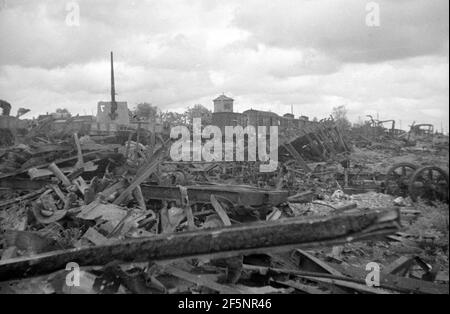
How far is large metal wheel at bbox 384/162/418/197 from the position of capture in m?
7.79

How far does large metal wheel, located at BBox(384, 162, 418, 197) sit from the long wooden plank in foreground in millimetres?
5518

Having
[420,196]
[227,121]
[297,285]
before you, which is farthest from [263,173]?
[227,121]

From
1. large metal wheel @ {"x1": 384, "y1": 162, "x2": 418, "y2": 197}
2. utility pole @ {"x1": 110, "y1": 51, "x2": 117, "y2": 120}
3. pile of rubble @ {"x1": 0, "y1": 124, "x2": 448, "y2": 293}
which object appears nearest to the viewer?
pile of rubble @ {"x1": 0, "y1": 124, "x2": 448, "y2": 293}

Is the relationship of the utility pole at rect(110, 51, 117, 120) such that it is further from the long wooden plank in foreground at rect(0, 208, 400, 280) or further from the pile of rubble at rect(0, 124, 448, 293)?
the long wooden plank in foreground at rect(0, 208, 400, 280)

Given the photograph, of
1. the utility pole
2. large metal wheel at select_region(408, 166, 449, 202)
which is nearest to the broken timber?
large metal wheel at select_region(408, 166, 449, 202)

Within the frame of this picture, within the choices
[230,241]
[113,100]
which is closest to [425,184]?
[230,241]

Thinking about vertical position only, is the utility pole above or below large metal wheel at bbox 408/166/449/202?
above

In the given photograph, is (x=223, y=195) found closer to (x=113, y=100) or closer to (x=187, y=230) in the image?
(x=187, y=230)

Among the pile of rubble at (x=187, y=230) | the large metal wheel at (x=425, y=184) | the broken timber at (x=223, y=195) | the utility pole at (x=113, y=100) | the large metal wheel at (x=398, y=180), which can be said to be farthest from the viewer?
the utility pole at (x=113, y=100)

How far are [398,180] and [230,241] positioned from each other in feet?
20.3

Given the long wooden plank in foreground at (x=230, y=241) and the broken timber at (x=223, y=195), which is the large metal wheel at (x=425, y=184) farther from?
the long wooden plank in foreground at (x=230, y=241)

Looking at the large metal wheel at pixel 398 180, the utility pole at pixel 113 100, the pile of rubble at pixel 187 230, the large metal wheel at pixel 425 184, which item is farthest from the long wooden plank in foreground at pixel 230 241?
the utility pole at pixel 113 100

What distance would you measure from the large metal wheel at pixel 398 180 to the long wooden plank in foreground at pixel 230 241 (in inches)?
217

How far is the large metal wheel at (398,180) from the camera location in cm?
779
